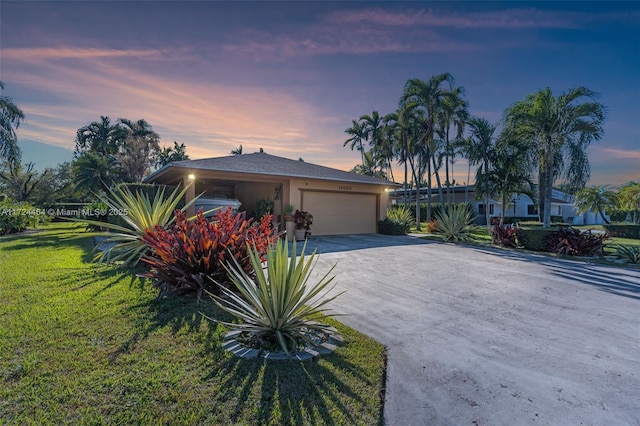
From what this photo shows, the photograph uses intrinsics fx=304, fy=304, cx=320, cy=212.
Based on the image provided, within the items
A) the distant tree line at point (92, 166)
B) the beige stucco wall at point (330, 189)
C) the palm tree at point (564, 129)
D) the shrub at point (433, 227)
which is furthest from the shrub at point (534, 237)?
the distant tree line at point (92, 166)

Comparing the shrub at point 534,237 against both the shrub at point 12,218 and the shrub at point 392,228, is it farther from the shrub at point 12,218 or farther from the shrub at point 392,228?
the shrub at point 12,218

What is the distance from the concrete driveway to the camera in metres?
2.41

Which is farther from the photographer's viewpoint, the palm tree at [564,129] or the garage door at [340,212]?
the garage door at [340,212]

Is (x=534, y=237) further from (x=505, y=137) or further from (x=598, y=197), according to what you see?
(x=598, y=197)

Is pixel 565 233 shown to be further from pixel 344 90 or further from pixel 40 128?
pixel 40 128

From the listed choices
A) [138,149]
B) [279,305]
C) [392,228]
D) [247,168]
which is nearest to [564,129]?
[392,228]

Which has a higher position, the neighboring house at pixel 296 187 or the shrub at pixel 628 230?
the neighboring house at pixel 296 187

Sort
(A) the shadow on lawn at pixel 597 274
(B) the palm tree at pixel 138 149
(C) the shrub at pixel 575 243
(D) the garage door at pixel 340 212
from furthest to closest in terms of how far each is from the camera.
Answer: (B) the palm tree at pixel 138 149, (D) the garage door at pixel 340 212, (C) the shrub at pixel 575 243, (A) the shadow on lawn at pixel 597 274

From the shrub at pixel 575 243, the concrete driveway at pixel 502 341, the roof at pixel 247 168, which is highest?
the roof at pixel 247 168

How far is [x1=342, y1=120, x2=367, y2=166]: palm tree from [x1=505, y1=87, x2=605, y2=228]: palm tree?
71.6ft

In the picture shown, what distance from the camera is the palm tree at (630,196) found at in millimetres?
19719

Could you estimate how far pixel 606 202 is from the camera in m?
21.6

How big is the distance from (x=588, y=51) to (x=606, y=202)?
1603cm

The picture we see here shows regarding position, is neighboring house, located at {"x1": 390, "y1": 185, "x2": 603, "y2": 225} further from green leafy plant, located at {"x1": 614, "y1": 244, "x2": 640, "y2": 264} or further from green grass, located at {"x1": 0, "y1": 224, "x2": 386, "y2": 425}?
green grass, located at {"x1": 0, "y1": 224, "x2": 386, "y2": 425}
